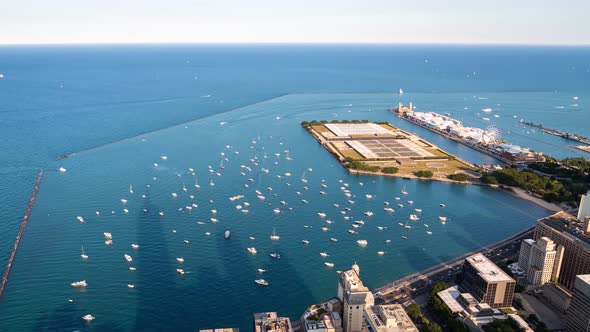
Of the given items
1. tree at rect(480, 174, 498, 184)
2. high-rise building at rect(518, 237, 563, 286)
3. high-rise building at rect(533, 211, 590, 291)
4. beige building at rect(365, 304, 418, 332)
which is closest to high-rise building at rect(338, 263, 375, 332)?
beige building at rect(365, 304, 418, 332)

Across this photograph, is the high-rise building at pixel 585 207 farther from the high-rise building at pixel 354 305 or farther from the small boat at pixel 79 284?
the small boat at pixel 79 284

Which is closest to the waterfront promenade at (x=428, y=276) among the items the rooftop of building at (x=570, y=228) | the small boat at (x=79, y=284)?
the rooftop of building at (x=570, y=228)

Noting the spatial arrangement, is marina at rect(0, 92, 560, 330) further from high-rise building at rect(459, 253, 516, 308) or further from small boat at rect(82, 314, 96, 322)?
high-rise building at rect(459, 253, 516, 308)

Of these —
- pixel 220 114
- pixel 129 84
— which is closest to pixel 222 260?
pixel 220 114

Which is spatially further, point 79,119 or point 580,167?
point 79,119

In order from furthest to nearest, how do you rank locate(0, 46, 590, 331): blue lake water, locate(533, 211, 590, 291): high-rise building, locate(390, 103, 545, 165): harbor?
1. locate(390, 103, 545, 165): harbor
2. locate(533, 211, 590, 291): high-rise building
3. locate(0, 46, 590, 331): blue lake water

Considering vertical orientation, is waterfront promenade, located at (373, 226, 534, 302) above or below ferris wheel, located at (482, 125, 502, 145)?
below

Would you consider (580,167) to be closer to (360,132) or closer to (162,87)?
(360,132)
